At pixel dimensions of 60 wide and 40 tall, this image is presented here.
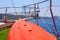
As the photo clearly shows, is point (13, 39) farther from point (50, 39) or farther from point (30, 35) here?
point (50, 39)

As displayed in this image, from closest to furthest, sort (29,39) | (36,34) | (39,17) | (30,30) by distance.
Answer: (29,39) < (36,34) < (30,30) < (39,17)

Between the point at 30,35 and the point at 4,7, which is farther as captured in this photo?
the point at 4,7

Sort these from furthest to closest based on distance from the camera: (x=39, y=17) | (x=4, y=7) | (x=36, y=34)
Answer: (x=4, y=7) < (x=39, y=17) < (x=36, y=34)

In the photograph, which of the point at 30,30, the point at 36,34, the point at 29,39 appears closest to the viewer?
the point at 29,39

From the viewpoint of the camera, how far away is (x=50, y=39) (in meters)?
1.75

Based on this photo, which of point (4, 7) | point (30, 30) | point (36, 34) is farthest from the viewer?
point (4, 7)

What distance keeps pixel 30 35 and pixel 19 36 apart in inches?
5.9

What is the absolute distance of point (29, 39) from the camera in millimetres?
1729

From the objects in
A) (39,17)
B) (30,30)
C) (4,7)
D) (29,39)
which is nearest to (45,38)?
(29,39)

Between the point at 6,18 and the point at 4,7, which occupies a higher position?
the point at 4,7

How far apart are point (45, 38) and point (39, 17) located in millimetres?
1113

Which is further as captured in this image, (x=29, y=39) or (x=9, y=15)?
(x=9, y=15)

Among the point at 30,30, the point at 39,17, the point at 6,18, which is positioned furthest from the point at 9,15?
the point at 30,30

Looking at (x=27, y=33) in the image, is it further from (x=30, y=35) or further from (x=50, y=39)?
(x=50, y=39)
